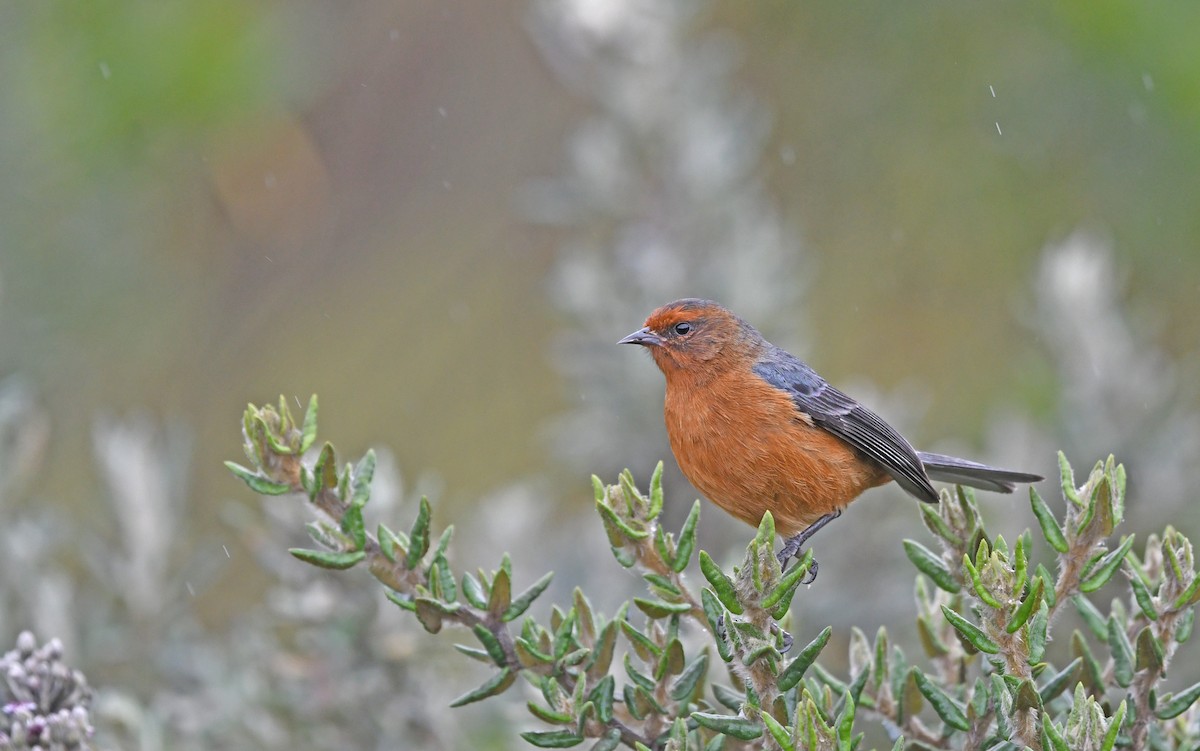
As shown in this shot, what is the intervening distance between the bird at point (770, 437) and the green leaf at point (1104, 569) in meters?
1.09

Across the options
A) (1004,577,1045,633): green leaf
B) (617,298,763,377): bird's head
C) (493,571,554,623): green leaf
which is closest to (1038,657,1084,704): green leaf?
(1004,577,1045,633): green leaf

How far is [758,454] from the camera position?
320 cm

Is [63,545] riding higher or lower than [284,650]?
higher

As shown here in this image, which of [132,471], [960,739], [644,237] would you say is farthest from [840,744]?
[644,237]

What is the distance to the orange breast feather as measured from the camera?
123 inches

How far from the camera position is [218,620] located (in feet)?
18.5

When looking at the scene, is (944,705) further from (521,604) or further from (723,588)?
(521,604)

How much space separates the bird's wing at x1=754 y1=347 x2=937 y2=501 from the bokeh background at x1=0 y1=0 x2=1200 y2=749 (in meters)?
0.53

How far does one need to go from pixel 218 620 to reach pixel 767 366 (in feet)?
9.89

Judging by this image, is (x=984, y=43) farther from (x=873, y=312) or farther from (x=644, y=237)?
(x=644, y=237)

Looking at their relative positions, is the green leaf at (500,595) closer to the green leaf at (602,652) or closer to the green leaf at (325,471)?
the green leaf at (602,652)

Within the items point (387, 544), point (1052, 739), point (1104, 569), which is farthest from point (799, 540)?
point (1052, 739)

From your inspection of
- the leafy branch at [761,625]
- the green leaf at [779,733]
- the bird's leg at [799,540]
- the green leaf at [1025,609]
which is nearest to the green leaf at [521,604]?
the leafy branch at [761,625]

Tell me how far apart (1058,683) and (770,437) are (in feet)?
4.22
